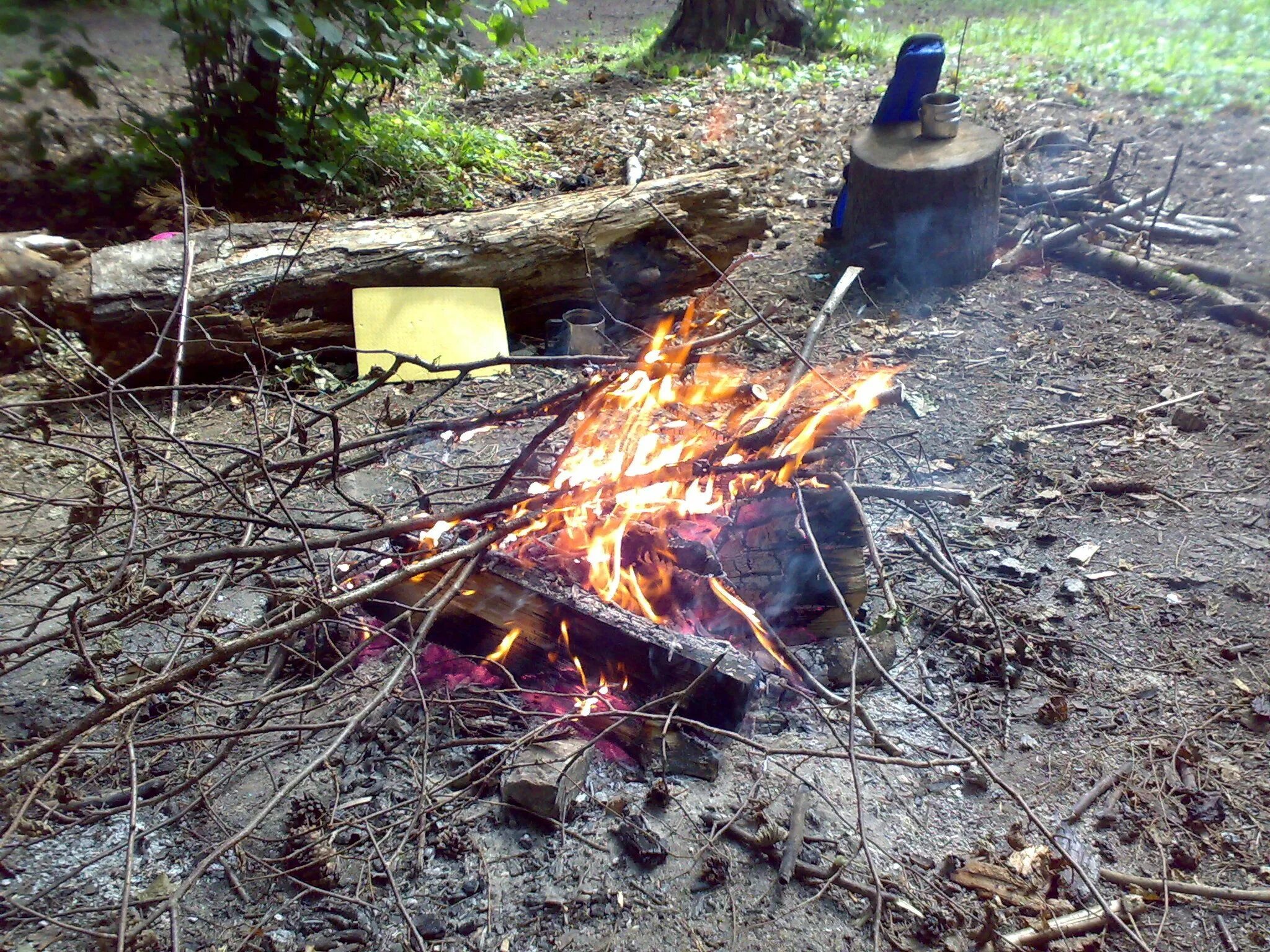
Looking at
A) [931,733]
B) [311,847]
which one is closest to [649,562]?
[931,733]

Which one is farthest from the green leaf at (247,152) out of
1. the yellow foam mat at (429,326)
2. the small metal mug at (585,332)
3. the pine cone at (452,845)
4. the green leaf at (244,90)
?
the pine cone at (452,845)

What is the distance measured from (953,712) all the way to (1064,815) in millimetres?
446

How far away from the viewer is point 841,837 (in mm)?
2418

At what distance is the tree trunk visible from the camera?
411 inches

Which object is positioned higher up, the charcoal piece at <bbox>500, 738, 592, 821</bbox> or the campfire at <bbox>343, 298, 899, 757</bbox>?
the campfire at <bbox>343, 298, 899, 757</bbox>

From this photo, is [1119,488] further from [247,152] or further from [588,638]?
[247,152]

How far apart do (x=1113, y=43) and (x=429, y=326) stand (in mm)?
9594

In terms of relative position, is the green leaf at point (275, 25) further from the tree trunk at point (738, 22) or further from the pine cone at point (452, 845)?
the tree trunk at point (738, 22)

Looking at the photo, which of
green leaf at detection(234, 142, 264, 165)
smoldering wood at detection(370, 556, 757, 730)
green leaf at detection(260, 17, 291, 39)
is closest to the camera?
smoldering wood at detection(370, 556, 757, 730)

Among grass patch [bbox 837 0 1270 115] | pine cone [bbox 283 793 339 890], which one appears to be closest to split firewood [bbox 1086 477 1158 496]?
pine cone [bbox 283 793 339 890]

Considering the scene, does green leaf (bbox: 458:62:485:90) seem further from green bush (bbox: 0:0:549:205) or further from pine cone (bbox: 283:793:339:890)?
pine cone (bbox: 283:793:339:890)

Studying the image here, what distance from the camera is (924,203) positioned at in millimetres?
5605

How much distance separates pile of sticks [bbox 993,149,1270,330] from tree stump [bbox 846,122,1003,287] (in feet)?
1.62

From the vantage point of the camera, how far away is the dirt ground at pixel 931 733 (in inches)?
87.2
